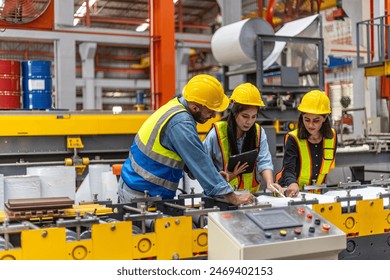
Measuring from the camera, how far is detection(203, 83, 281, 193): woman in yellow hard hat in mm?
4004

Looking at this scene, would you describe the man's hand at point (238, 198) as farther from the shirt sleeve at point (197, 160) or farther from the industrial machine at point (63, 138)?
the industrial machine at point (63, 138)

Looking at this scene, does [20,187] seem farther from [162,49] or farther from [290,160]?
[162,49]

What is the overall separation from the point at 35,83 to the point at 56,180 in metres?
1.46

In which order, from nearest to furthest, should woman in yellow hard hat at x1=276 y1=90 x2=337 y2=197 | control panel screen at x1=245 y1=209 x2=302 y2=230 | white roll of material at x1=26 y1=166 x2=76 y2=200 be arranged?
control panel screen at x1=245 y1=209 x2=302 y2=230 → woman in yellow hard hat at x1=276 y1=90 x2=337 y2=197 → white roll of material at x1=26 y1=166 x2=76 y2=200

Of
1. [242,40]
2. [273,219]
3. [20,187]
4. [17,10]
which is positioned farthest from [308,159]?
[17,10]

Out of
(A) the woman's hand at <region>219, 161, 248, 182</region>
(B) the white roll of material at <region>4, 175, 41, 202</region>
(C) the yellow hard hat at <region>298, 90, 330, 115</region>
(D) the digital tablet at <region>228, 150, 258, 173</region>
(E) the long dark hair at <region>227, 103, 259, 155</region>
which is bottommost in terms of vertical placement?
(B) the white roll of material at <region>4, 175, 41, 202</region>

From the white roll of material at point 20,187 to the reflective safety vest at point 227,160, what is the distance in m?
2.23

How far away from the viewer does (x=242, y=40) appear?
7.11m

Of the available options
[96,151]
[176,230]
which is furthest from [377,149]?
[176,230]

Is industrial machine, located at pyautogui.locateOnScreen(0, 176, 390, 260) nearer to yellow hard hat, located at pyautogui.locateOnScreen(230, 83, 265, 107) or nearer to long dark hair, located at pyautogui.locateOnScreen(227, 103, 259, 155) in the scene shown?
long dark hair, located at pyautogui.locateOnScreen(227, 103, 259, 155)

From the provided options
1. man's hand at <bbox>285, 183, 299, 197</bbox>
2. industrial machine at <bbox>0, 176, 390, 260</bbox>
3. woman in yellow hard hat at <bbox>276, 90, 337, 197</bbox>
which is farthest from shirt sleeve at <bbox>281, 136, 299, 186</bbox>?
industrial machine at <bbox>0, 176, 390, 260</bbox>

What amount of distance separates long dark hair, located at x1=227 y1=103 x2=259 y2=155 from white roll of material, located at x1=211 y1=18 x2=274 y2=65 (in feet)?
10.5

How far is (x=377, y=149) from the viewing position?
26.1 ft

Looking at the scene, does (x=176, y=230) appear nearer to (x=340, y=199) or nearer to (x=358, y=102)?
(x=340, y=199)
